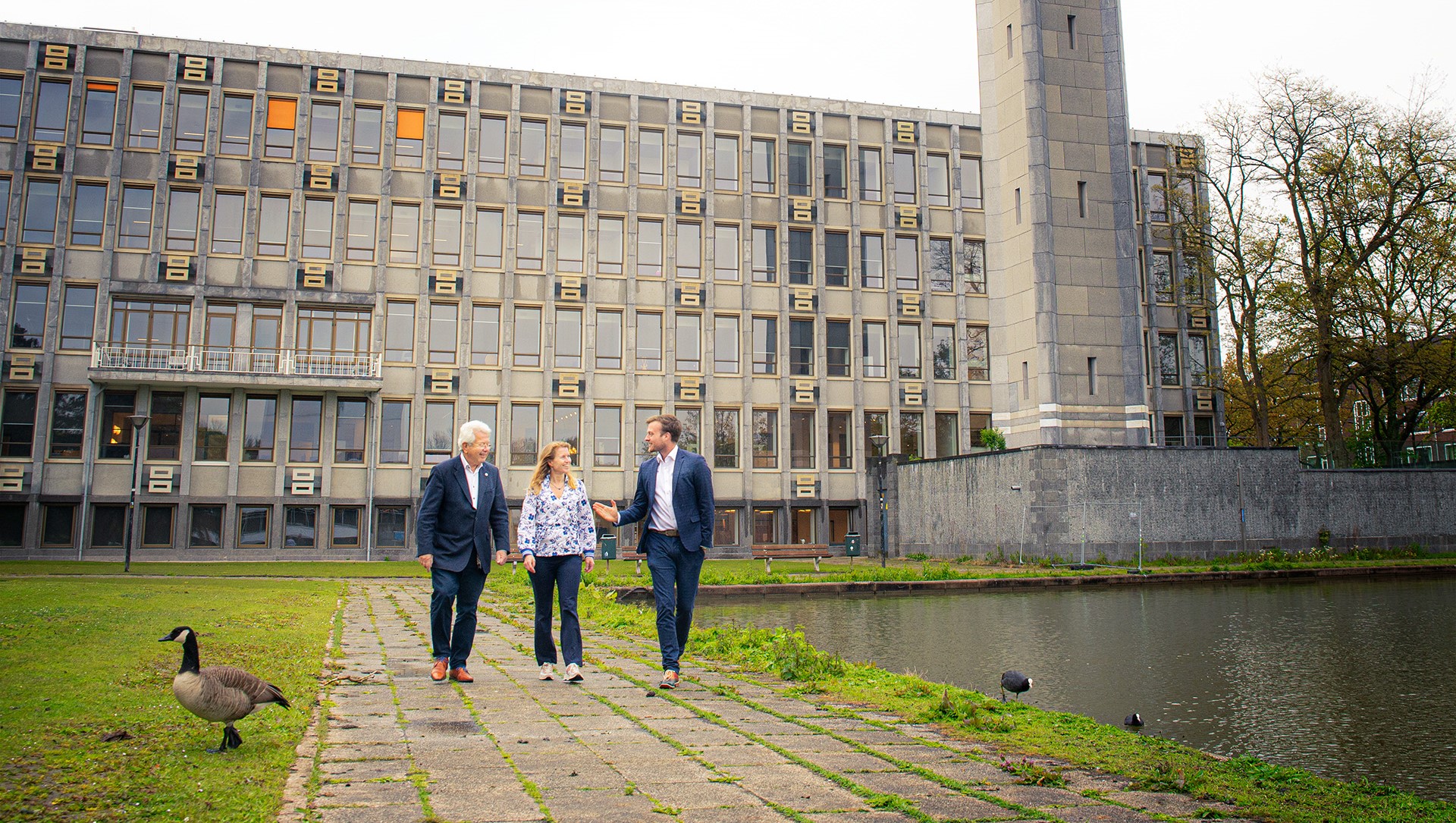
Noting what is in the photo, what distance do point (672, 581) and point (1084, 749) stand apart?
11.1 ft

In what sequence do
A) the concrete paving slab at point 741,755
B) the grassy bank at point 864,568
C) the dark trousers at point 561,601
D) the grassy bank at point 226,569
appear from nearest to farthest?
the concrete paving slab at point 741,755, the dark trousers at point 561,601, the grassy bank at point 864,568, the grassy bank at point 226,569

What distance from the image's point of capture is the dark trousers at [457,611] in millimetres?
7645

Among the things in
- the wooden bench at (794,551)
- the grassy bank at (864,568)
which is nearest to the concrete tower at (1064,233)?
the grassy bank at (864,568)

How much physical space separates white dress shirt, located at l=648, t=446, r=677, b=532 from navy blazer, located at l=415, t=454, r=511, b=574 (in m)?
1.12

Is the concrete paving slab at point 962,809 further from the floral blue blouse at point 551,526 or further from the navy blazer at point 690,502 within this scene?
the floral blue blouse at point 551,526

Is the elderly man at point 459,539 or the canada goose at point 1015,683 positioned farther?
the elderly man at point 459,539

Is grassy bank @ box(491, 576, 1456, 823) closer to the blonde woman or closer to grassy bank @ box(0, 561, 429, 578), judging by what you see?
the blonde woman

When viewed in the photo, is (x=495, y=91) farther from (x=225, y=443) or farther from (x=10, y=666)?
(x=10, y=666)

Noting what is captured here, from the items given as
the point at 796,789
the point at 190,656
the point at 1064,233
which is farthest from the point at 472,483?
the point at 1064,233

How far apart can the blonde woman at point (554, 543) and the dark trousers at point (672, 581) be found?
19.0 inches

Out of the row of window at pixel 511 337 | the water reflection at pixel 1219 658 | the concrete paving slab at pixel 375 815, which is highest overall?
the row of window at pixel 511 337

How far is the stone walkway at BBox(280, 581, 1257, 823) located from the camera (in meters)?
4.05

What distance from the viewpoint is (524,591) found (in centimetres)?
1738

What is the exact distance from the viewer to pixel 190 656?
4871 mm
